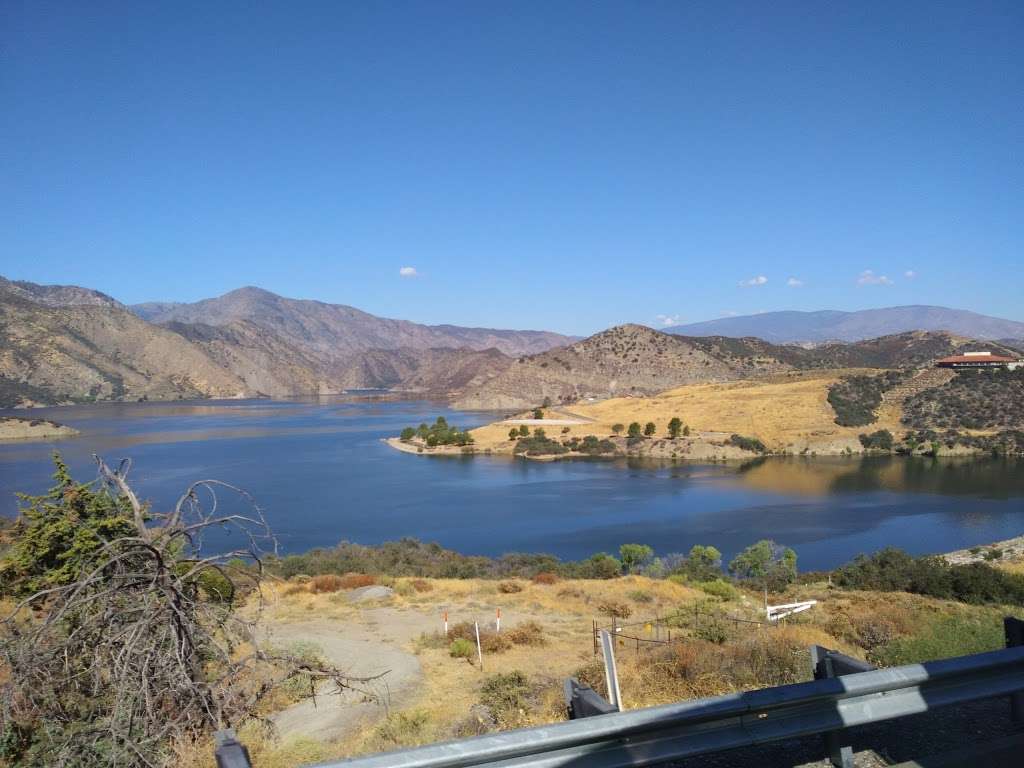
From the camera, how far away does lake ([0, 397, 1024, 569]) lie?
35.3 metres

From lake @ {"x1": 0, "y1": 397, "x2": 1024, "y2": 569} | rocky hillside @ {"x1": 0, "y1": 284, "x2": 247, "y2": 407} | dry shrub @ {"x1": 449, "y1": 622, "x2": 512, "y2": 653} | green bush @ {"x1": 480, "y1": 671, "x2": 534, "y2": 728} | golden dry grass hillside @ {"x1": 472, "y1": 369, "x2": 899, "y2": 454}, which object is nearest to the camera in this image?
green bush @ {"x1": 480, "y1": 671, "x2": 534, "y2": 728}

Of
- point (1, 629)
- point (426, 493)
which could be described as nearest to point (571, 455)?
point (426, 493)

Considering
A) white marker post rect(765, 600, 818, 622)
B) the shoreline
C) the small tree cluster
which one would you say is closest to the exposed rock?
white marker post rect(765, 600, 818, 622)

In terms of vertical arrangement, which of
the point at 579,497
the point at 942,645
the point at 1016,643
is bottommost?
the point at 579,497

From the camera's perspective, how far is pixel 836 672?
9.94ft

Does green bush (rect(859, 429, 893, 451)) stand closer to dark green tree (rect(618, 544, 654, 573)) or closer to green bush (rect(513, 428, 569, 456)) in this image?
green bush (rect(513, 428, 569, 456))

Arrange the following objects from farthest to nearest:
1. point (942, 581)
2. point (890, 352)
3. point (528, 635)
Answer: point (890, 352) < point (942, 581) < point (528, 635)

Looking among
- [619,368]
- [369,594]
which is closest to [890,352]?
[619,368]

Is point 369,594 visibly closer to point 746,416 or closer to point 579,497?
point 579,497

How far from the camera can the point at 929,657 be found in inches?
191

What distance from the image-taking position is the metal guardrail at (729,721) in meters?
2.26

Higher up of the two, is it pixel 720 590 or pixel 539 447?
pixel 720 590

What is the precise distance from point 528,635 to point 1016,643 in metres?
Answer: 8.87

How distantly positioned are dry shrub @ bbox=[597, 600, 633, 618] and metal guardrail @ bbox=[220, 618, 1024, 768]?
1083 cm
